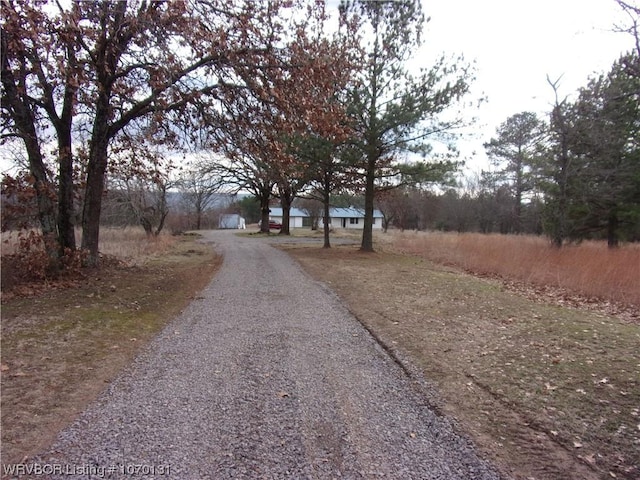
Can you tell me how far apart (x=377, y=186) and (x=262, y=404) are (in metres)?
18.7

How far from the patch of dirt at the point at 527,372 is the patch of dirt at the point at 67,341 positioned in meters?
3.17

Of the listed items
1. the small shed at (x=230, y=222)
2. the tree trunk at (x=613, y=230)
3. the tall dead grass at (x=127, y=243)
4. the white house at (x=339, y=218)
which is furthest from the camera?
the white house at (x=339, y=218)

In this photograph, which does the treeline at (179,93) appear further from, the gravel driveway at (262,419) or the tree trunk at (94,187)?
the gravel driveway at (262,419)

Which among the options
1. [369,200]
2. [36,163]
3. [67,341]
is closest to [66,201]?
[36,163]

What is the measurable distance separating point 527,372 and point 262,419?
299 centimetres

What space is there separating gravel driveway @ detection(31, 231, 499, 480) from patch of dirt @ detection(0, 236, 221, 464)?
0.23 meters

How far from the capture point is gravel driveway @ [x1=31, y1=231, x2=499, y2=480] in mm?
2814

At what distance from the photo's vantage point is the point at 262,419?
346 centimetres

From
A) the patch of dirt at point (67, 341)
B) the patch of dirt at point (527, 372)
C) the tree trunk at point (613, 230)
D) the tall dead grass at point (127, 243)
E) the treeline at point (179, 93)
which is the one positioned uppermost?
the treeline at point (179, 93)

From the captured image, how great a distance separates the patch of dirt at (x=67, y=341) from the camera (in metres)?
3.39

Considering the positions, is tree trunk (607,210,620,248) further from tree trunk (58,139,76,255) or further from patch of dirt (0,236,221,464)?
tree trunk (58,139,76,255)

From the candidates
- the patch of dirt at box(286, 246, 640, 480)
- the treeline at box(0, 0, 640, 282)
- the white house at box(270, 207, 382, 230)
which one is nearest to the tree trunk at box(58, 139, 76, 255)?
the treeline at box(0, 0, 640, 282)

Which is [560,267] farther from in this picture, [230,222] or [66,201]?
[230,222]

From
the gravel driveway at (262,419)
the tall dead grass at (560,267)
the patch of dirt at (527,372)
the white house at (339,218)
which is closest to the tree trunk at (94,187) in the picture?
the gravel driveway at (262,419)
